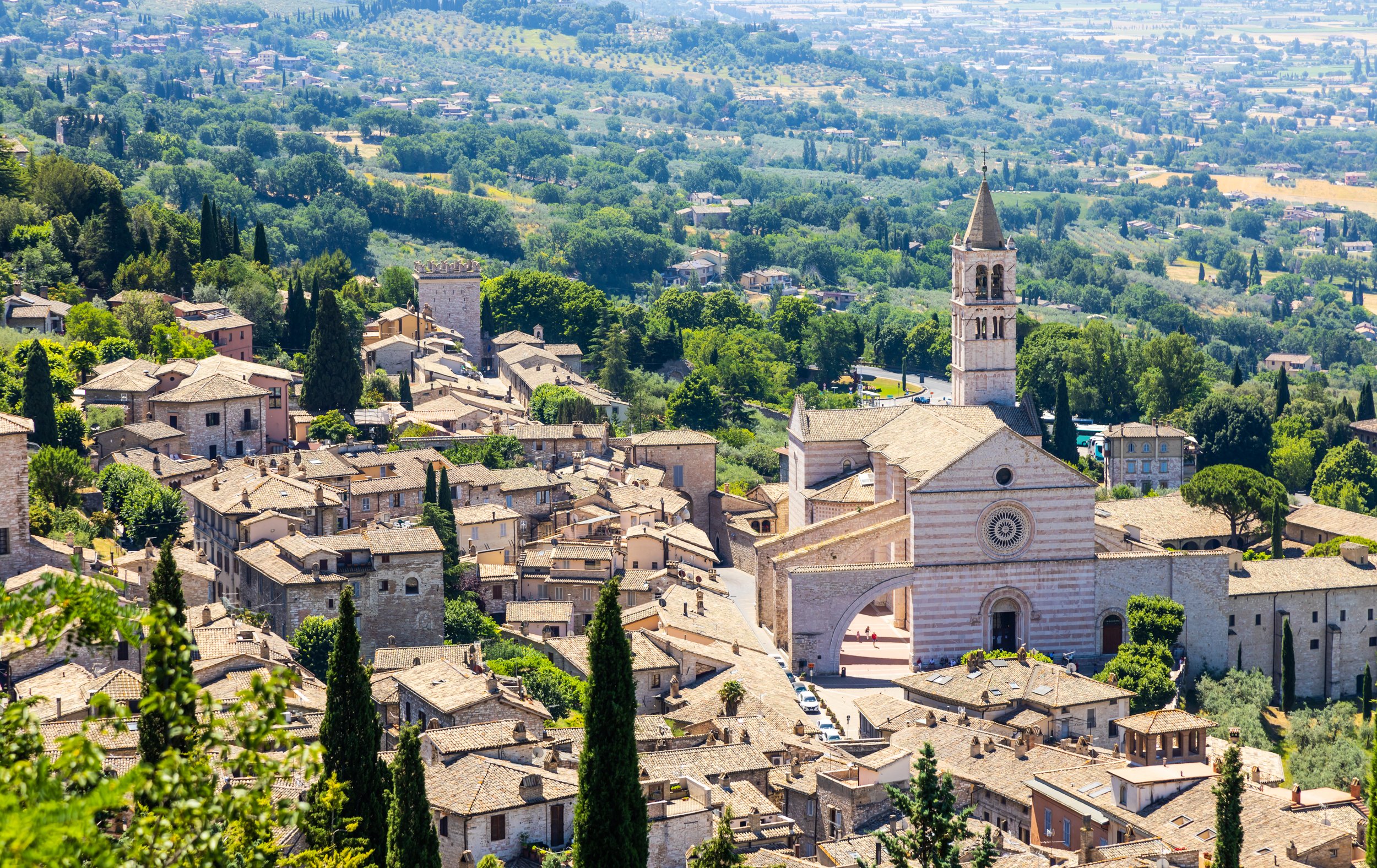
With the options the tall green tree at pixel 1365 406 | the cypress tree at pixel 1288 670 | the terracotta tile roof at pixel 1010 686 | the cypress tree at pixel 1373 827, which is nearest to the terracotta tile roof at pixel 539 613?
the terracotta tile roof at pixel 1010 686

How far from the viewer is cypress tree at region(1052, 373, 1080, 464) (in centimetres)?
9031

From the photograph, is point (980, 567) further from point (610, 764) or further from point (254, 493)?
point (610, 764)

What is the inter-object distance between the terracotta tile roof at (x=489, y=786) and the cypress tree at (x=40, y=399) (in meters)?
24.0

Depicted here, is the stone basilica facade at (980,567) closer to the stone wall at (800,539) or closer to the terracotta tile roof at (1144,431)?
the stone wall at (800,539)

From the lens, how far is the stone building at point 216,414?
2571 inches

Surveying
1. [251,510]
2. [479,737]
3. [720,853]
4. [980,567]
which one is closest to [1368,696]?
[980,567]

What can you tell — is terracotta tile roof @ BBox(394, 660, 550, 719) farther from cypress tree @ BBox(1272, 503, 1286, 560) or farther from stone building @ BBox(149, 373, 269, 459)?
cypress tree @ BBox(1272, 503, 1286, 560)

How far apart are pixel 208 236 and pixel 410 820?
199 ft

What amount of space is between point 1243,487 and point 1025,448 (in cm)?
1750

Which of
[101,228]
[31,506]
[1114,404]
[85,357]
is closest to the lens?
[31,506]

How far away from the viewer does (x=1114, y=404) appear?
102750mm

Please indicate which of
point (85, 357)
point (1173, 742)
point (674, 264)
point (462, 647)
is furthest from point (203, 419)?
point (674, 264)

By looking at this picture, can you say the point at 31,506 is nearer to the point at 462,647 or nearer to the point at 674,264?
the point at 462,647

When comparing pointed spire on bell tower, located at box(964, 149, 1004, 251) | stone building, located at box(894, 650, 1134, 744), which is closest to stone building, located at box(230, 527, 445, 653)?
stone building, located at box(894, 650, 1134, 744)
